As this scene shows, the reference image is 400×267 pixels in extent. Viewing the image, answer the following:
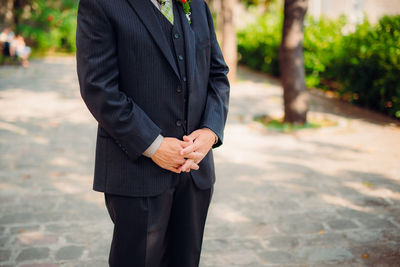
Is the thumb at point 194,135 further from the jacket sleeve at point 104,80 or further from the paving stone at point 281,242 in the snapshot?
the paving stone at point 281,242

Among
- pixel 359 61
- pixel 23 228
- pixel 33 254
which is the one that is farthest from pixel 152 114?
pixel 359 61

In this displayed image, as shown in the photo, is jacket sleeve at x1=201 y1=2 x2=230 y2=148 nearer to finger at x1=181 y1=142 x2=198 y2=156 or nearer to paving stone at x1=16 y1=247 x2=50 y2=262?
finger at x1=181 y1=142 x2=198 y2=156

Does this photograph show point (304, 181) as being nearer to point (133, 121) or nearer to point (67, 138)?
point (133, 121)

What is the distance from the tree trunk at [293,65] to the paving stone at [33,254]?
18.1ft

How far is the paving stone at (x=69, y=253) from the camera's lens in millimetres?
3463

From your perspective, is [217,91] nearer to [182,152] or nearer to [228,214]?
[182,152]

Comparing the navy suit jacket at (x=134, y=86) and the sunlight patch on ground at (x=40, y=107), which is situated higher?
the navy suit jacket at (x=134, y=86)

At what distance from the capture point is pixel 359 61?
9.46 metres

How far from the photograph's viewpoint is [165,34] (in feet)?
6.56

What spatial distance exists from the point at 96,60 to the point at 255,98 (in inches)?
382

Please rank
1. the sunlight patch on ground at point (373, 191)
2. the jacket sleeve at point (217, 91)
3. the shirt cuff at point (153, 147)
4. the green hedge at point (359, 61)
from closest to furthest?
the shirt cuff at point (153, 147), the jacket sleeve at point (217, 91), the sunlight patch on ground at point (373, 191), the green hedge at point (359, 61)

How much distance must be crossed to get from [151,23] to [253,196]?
3.24 m

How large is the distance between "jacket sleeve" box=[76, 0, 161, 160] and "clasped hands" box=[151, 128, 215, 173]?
0.10 m

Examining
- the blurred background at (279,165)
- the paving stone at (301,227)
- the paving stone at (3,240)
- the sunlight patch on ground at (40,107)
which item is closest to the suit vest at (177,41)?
the blurred background at (279,165)
